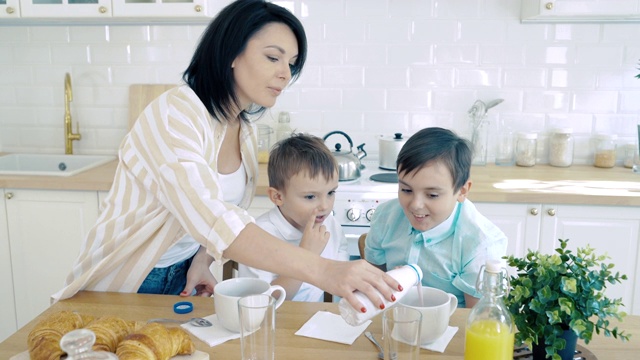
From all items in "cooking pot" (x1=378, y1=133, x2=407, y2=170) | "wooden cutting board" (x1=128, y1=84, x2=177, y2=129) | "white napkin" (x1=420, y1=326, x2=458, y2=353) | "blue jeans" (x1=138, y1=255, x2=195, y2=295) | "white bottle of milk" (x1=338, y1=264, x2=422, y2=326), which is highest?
"wooden cutting board" (x1=128, y1=84, x2=177, y2=129)

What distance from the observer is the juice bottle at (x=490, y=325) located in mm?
943

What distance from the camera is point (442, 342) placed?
3.80ft

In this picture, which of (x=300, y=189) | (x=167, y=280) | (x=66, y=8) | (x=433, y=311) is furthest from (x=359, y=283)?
(x=66, y=8)

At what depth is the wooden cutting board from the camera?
3162 mm

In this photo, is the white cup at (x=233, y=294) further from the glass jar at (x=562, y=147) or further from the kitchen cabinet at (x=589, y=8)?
the glass jar at (x=562, y=147)

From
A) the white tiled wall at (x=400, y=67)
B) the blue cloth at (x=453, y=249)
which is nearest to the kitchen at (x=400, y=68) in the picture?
the white tiled wall at (x=400, y=67)

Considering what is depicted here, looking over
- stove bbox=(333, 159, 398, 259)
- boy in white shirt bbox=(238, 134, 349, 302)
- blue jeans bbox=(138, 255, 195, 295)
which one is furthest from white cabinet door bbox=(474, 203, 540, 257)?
blue jeans bbox=(138, 255, 195, 295)

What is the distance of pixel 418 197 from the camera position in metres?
1.61

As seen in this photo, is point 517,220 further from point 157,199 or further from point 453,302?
point 157,199

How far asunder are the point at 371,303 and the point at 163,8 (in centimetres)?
216

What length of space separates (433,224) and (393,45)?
1630 millimetres

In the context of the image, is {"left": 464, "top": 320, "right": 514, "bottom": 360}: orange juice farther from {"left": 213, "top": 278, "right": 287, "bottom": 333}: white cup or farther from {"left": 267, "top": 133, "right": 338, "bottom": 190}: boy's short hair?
{"left": 267, "top": 133, "right": 338, "bottom": 190}: boy's short hair

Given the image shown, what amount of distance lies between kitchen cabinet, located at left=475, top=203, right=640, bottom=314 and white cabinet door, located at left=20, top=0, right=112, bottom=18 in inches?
78.2

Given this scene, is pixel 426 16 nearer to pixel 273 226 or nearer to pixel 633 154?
pixel 633 154
